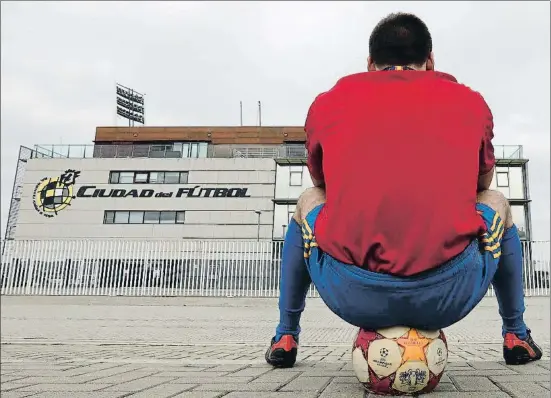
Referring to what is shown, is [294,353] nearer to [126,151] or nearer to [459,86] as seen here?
[459,86]

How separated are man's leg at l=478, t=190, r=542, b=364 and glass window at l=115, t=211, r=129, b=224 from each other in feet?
104

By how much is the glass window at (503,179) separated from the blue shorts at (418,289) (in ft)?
94.0

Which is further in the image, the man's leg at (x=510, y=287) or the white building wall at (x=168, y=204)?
the white building wall at (x=168, y=204)

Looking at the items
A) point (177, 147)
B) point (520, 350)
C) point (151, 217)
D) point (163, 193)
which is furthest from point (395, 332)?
point (177, 147)

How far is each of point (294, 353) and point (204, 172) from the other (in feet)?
99.0

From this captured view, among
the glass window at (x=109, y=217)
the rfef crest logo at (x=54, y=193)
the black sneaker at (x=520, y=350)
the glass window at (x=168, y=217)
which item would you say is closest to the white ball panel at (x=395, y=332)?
the black sneaker at (x=520, y=350)

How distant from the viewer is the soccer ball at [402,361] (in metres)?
1.68

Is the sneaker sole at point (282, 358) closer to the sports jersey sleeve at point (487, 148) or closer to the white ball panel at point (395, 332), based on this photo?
the white ball panel at point (395, 332)

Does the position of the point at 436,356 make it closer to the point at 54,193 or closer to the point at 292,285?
the point at 292,285

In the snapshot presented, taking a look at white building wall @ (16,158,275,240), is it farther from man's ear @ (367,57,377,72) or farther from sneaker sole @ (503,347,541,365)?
man's ear @ (367,57,377,72)

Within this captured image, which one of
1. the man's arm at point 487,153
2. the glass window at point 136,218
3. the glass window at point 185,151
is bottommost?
the man's arm at point 487,153

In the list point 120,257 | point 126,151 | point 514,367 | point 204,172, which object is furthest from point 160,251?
point 514,367

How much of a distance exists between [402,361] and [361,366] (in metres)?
0.17

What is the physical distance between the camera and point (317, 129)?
1.90 metres
